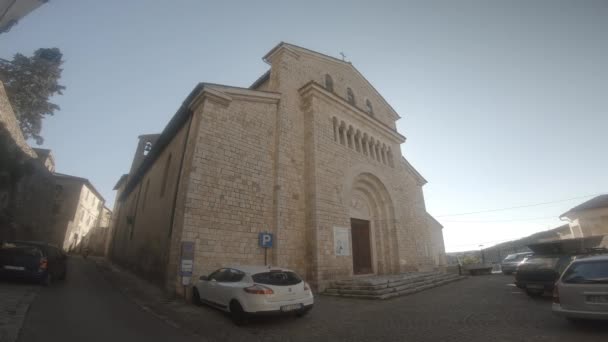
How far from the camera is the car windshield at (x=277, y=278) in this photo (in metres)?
6.21

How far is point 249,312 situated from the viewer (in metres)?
5.82

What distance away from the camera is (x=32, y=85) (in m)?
27.5

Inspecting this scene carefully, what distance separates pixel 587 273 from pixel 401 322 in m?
3.66

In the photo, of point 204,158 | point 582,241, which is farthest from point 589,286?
point 204,158

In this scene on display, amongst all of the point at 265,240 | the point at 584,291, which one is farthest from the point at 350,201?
the point at 584,291

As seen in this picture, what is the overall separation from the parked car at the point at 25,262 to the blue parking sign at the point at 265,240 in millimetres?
7050

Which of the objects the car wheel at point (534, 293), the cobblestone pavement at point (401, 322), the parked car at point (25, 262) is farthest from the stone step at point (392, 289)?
the parked car at point (25, 262)

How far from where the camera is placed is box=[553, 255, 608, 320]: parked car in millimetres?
4770

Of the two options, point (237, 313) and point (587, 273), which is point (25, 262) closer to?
point (237, 313)

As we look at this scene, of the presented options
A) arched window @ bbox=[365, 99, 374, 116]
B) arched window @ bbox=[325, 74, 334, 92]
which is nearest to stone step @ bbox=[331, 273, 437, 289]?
arched window @ bbox=[325, 74, 334, 92]

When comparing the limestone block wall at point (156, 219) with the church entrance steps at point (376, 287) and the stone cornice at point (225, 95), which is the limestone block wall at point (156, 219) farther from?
the church entrance steps at point (376, 287)

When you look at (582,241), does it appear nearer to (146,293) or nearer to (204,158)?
(204,158)

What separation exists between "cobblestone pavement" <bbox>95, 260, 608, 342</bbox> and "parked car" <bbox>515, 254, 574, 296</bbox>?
1.24 feet

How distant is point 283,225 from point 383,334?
20.0 feet
